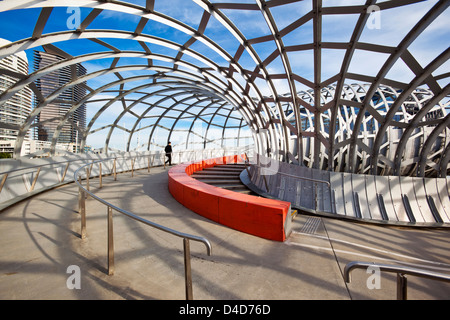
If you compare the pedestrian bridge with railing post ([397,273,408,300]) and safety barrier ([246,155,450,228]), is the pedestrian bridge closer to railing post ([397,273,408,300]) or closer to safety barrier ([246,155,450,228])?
railing post ([397,273,408,300])

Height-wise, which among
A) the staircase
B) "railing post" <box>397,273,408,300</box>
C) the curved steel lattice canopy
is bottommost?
the staircase

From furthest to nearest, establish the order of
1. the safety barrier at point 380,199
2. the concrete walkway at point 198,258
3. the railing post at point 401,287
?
the safety barrier at point 380,199, the concrete walkway at point 198,258, the railing post at point 401,287

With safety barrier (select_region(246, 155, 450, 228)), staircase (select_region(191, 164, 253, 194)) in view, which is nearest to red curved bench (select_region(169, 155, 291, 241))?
safety barrier (select_region(246, 155, 450, 228))

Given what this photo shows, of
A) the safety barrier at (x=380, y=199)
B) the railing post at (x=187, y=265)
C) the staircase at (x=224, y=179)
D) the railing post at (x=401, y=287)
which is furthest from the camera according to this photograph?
the staircase at (x=224, y=179)

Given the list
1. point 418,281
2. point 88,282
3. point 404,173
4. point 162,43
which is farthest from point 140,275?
point 404,173

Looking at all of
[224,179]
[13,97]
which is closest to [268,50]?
[224,179]

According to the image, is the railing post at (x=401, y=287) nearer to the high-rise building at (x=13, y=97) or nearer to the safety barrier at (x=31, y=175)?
the safety barrier at (x=31, y=175)

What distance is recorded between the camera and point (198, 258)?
3477 mm

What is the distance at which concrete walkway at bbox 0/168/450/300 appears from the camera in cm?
263

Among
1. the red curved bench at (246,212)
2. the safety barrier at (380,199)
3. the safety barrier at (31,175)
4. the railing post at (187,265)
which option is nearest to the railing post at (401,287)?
the railing post at (187,265)

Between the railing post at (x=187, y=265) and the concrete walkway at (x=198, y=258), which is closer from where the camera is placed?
the railing post at (x=187, y=265)

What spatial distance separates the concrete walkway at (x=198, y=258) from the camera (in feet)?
8.64

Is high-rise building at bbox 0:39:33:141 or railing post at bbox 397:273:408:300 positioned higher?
high-rise building at bbox 0:39:33:141
